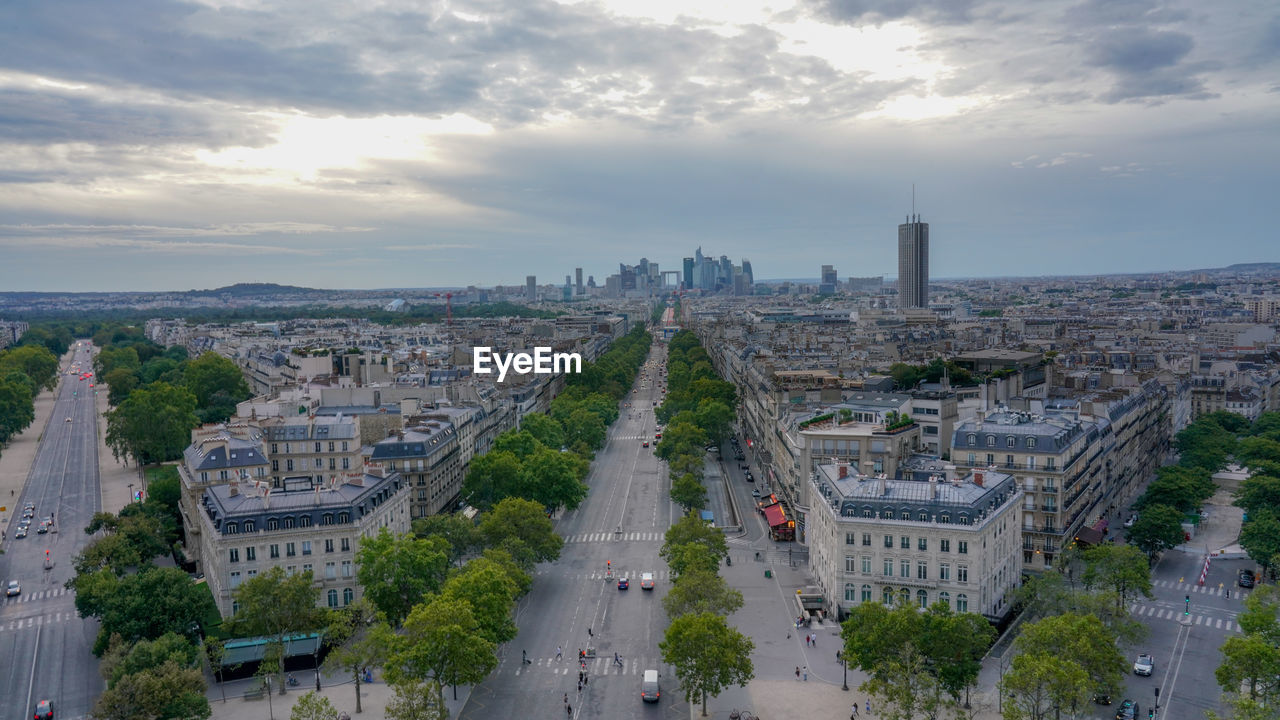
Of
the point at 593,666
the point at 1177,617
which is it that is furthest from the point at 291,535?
the point at 1177,617

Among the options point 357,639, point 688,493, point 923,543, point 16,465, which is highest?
point 923,543

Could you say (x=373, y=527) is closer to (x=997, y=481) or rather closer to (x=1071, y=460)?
(x=997, y=481)

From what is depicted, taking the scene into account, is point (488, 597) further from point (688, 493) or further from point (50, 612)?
point (50, 612)

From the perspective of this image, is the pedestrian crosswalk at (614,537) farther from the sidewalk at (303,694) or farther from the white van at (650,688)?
the white van at (650,688)

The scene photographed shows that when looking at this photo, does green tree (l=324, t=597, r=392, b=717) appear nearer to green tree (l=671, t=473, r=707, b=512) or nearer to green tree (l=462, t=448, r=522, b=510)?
green tree (l=462, t=448, r=522, b=510)

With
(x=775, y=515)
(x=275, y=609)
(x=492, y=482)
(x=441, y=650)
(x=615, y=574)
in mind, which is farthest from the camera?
(x=492, y=482)

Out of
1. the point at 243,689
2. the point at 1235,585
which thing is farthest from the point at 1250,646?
the point at 243,689

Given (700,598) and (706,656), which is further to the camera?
(700,598)
